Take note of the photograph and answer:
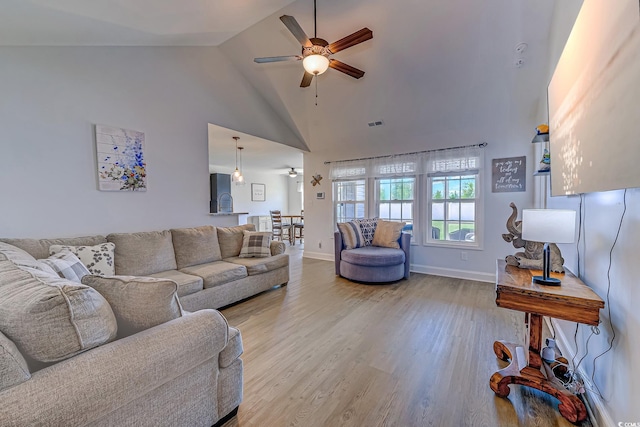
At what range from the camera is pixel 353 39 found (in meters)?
2.42

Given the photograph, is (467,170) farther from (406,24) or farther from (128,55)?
(128,55)

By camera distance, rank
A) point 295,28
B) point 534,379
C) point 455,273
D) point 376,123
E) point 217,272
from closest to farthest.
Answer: point 534,379 → point 295,28 → point 217,272 → point 455,273 → point 376,123

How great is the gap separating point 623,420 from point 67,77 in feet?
15.5

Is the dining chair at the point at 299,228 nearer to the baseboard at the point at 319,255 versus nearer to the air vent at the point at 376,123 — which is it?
the baseboard at the point at 319,255

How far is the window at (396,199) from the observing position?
487 cm

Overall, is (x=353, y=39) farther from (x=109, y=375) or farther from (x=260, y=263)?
(x=109, y=375)

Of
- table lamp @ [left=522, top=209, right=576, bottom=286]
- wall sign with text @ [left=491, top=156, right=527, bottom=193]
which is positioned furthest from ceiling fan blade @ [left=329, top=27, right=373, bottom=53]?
wall sign with text @ [left=491, top=156, right=527, bottom=193]

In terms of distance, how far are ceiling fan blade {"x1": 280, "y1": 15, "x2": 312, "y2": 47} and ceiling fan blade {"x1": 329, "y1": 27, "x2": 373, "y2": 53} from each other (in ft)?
0.75

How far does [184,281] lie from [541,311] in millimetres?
2883

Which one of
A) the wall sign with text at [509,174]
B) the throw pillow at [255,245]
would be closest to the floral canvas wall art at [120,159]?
the throw pillow at [255,245]

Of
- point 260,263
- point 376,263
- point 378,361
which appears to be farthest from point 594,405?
point 260,263

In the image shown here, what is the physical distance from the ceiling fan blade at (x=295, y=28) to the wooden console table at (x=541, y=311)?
Answer: 2.48 m

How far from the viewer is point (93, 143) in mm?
2861

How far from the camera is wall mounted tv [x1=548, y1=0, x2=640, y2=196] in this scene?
92 cm
